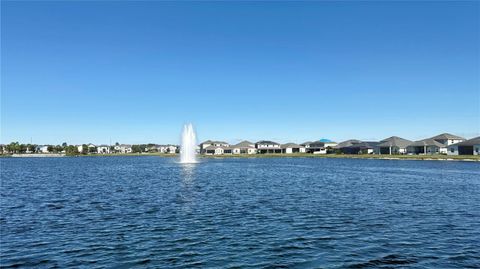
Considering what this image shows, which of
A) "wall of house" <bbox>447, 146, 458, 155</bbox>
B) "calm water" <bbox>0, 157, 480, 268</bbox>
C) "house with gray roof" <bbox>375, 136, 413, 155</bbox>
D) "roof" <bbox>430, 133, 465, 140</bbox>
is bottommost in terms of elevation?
"calm water" <bbox>0, 157, 480, 268</bbox>

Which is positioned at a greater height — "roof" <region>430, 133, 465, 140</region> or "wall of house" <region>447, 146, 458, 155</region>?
"roof" <region>430, 133, 465, 140</region>

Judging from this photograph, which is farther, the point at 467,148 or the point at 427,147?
the point at 427,147

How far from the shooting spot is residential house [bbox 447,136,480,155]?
143m

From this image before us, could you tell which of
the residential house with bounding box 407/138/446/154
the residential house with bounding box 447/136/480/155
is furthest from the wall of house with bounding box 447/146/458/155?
the residential house with bounding box 407/138/446/154

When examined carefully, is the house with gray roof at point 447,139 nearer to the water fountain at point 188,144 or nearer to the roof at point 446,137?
the roof at point 446,137

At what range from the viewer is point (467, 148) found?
147375mm

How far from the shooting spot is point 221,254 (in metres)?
18.2

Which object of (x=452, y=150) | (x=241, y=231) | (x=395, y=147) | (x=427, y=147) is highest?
(x=395, y=147)

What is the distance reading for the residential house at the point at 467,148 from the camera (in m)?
143

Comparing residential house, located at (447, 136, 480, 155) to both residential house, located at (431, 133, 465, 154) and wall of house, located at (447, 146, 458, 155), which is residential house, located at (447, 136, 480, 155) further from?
residential house, located at (431, 133, 465, 154)

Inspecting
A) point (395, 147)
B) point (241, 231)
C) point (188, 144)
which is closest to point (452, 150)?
point (395, 147)

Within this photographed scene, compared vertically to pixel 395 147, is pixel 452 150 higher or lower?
lower

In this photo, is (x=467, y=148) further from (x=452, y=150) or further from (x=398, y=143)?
(x=398, y=143)

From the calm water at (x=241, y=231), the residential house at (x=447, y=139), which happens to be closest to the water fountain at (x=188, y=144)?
the calm water at (x=241, y=231)
